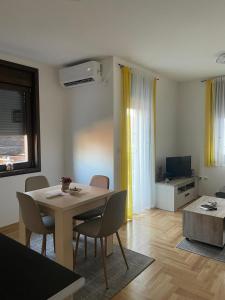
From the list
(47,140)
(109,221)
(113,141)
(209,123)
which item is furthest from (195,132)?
(109,221)

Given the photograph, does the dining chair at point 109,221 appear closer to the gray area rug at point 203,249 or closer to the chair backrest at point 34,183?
the chair backrest at point 34,183

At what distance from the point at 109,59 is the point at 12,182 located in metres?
2.38

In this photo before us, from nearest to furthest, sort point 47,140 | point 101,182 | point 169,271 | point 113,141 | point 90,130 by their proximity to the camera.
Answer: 1. point 169,271
2. point 101,182
3. point 113,141
4. point 90,130
5. point 47,140

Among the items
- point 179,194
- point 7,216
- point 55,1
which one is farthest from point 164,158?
point 55,1

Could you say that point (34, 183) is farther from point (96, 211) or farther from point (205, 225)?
point (205, 225)

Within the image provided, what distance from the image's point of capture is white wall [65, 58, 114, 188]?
3.60m

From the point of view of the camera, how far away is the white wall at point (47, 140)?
137 inches

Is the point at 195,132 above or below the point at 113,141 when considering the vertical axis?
above

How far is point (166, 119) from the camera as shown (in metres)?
5.02

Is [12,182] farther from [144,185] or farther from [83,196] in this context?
[144,185]

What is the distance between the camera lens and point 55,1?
2.05 metres

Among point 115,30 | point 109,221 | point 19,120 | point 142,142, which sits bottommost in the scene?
point 109,221

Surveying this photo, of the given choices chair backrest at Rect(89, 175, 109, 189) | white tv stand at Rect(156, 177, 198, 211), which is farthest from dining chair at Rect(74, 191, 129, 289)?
white tv stand at Rect(156, 177, 198, 211)

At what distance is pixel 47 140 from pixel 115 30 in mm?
2121
